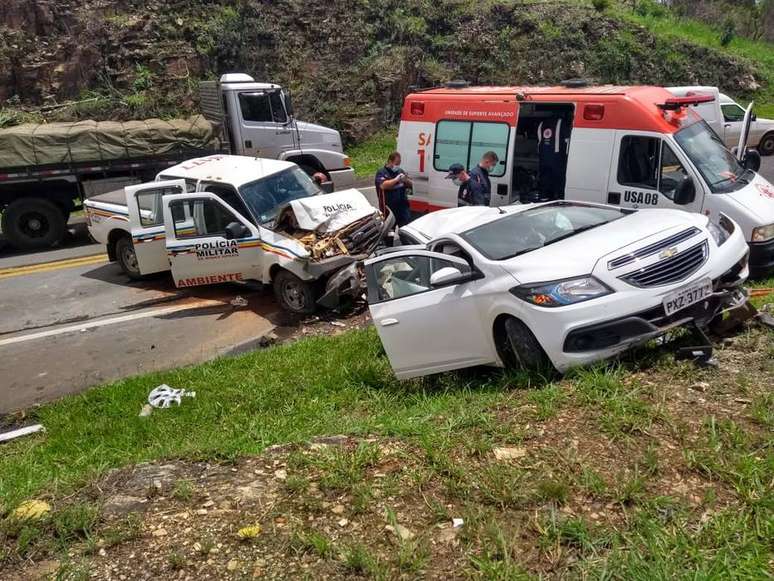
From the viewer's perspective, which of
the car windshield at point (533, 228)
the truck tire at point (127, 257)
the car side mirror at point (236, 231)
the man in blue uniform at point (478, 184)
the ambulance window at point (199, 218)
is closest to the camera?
the car windshield at point (533, 228)

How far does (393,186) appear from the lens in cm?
1002

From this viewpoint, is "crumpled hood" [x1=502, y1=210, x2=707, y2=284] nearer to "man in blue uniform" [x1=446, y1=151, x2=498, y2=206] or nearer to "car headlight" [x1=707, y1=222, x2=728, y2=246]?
"car headlight" [x1=707, y1=222, x2=728, y2=246]

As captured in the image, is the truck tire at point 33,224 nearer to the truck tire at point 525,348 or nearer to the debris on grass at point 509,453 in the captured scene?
the truck tire at point 525,348

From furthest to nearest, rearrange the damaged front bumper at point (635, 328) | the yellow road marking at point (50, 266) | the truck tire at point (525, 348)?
the yellow road marking at point (50, 266), the truck tire at point (525, 348), the damaged front bumper at point (635, 328)

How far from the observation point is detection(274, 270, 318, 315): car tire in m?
8.67

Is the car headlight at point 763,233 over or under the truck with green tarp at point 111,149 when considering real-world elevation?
under

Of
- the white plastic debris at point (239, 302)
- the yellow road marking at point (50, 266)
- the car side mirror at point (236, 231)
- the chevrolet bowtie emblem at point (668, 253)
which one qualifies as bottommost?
the white plastic debris at point (239, 302)

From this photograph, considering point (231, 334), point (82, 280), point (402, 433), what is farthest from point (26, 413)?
point (82, 280)

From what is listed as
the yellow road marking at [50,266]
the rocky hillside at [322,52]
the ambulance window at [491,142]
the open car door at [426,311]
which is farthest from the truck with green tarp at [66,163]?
the open car door at [426,311]

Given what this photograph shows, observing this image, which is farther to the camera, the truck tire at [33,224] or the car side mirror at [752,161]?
the truck tire at [33,224]

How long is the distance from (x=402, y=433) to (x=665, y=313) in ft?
6.87

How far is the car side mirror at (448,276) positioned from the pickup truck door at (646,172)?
3.59 meters

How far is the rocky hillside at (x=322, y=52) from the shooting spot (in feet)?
70.9

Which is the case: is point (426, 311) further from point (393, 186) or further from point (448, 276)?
point (393, 186)
